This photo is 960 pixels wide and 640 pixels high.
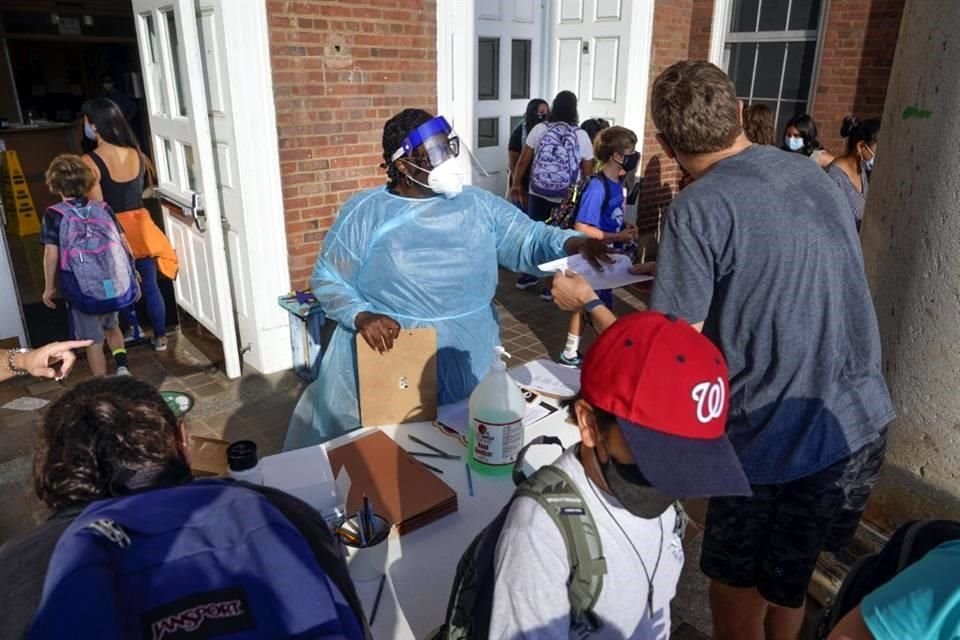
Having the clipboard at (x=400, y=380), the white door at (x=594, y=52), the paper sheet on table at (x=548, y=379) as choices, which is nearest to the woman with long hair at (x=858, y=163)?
the paper sheet on table at (x=548, y=379)

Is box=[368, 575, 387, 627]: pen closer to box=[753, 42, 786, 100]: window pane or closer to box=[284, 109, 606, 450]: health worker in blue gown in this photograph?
box=[284, 109, 606, 450]: health worker in blue gown

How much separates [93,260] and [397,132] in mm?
2541

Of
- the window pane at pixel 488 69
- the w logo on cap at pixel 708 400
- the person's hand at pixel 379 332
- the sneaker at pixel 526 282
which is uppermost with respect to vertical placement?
the window pane at pixel 488 69

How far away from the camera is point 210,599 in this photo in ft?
3.11

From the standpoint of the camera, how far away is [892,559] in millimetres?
1355

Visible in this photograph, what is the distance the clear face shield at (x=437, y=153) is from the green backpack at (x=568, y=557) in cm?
146

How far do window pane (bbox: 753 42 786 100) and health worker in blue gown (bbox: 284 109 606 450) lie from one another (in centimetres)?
570

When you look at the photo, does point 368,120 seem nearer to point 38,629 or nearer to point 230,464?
point 230,464

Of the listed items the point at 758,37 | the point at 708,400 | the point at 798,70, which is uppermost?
the point at 758,37

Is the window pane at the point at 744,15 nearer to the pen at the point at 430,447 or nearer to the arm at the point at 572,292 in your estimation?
the arm at the point at 572,292

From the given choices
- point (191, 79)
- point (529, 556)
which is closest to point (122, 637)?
point (529, 556)

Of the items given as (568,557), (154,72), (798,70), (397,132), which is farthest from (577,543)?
(798,70)

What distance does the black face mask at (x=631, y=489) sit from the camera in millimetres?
1149

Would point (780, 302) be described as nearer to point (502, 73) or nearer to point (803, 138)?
point (803, 138)
